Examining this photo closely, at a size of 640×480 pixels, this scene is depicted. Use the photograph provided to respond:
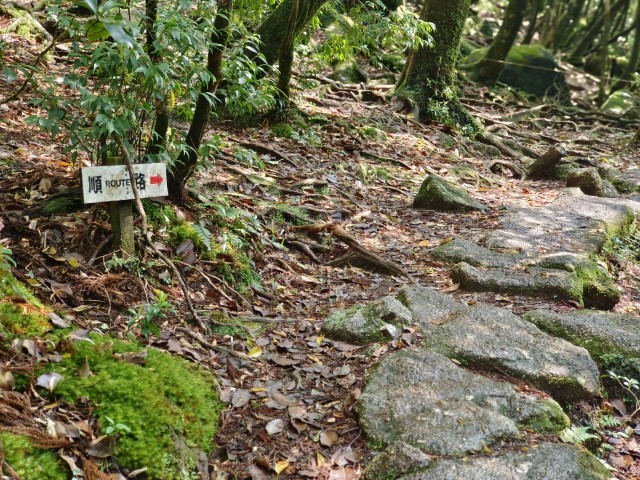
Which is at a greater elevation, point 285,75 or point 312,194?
point 285,75

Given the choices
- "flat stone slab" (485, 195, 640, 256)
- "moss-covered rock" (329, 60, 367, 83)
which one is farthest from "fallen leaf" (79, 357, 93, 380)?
"moss-covered rock" (329, 60, 367, 83)

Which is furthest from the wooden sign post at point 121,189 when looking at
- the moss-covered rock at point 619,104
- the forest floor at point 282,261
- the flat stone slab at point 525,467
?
the moss-covered rock at point 619,104

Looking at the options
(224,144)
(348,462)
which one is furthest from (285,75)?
(348,462)

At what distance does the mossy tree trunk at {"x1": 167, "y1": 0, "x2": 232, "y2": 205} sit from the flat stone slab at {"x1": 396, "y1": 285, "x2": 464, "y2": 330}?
5.74 ft

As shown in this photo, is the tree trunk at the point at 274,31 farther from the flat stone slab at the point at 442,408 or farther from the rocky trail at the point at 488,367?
the flat stone slab at the point at 442,408

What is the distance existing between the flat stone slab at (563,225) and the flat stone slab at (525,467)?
115 inches

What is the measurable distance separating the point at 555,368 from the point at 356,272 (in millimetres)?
1945

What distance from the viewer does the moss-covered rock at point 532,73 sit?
14.7 m

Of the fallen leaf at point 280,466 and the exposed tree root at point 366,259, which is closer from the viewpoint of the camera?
the fallen leaf at point 280,466

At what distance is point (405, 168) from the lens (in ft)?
26.5

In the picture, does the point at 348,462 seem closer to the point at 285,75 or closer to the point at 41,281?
the point at 41,281

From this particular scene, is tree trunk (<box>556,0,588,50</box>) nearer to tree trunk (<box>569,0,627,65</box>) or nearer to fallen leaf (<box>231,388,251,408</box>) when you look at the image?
tree trunk (<box>569,0,627,65</box>)

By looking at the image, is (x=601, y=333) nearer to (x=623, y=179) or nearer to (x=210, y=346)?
(x=210, y=346)

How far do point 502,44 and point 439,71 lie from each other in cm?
470
